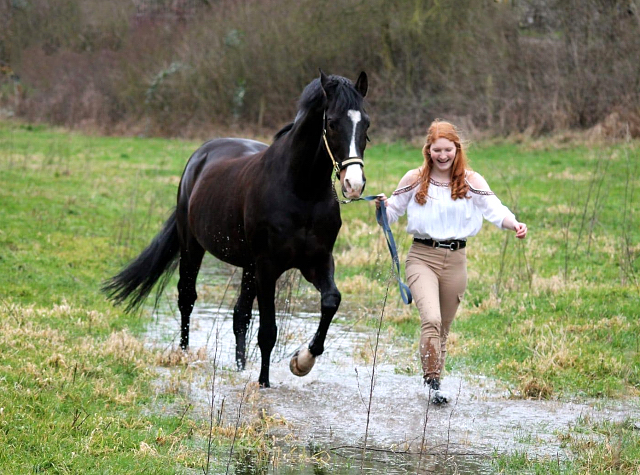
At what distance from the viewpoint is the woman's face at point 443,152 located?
227 inches

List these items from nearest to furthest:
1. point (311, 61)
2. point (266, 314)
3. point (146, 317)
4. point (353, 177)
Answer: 1. point (353, 177)
2. point (266, 314)
3. point (146, 317)
4. point (311, 61)

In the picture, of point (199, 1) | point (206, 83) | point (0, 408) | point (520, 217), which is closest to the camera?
point (0, 408)

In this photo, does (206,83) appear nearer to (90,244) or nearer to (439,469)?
(90,244)

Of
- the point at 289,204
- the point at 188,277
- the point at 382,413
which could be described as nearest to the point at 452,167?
the point at 289,204

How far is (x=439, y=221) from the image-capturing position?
5824mm

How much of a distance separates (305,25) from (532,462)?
92.4 ft

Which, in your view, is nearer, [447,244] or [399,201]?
[447,244]

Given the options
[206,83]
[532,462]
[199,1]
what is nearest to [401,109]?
[206,83]

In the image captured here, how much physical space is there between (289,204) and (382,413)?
1586 millimetres

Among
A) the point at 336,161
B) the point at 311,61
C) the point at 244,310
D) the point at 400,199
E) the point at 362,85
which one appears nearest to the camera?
the point at 336,161

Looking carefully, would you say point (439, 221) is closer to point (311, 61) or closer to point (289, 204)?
point (289, 204)

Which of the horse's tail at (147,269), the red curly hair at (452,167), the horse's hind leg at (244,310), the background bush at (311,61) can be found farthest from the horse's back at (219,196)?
the background bush at (311,61)

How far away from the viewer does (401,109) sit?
96.3ft

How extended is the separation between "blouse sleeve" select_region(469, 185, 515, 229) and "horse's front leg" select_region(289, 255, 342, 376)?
115 cm
